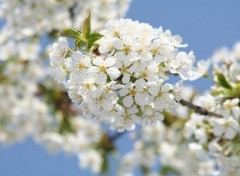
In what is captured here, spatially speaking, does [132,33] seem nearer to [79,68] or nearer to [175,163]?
[79,68]

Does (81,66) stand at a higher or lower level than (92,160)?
lower

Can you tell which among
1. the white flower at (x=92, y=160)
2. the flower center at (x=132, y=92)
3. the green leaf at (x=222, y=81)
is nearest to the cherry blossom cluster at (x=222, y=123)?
the green leaf at (x=222, y=81)

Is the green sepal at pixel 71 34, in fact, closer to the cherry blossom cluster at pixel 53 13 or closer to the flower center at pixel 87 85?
the flower center at pixel 87 85

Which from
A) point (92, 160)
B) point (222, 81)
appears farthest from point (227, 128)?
point (92, 160)

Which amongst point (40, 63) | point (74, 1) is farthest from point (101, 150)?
point (74, 1)

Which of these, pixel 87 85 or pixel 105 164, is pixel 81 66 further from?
pixel 105 164

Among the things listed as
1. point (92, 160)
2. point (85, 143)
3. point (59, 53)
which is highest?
point (85, 143)
